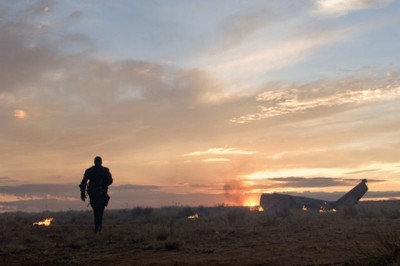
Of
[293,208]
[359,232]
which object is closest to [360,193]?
[293,208]

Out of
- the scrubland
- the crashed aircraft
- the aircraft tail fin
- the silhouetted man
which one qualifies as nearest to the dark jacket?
the silhouetted man

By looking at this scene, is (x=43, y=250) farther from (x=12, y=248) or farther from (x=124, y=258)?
(x=124, y=258)

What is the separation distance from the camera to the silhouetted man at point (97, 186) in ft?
59.7

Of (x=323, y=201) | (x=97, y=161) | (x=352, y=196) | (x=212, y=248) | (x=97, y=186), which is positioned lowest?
(x=212, y=248)

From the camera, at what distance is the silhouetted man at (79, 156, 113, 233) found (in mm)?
18188

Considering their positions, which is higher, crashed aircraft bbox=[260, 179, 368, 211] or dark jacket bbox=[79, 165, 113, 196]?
dark jacket bbox=[79, 165, 113, 196]

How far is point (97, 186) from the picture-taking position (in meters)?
18.4

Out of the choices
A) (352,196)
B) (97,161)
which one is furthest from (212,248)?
(352,196)

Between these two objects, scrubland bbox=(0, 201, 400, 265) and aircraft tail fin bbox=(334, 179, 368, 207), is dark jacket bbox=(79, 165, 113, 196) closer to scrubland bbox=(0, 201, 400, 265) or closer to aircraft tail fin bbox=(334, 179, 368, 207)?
scrubland bbox=(0, 201, 400, 265)

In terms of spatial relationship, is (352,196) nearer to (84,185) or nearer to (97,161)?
(97,161)

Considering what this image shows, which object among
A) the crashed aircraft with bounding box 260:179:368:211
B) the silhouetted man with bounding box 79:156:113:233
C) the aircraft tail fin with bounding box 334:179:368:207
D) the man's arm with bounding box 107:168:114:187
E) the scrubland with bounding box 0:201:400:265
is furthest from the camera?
the aircraft tail fin with bounding box 334:179:368:207

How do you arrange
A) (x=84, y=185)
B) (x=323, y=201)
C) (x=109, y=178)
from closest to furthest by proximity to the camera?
(x=84, y=185)
(x=109, y=178)
(x=323, y=201)

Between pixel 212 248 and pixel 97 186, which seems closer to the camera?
pixel 212 248

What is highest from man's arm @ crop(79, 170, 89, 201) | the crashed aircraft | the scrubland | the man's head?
the man's head
